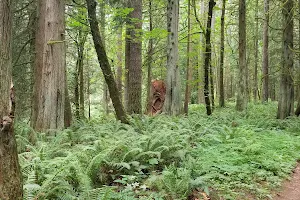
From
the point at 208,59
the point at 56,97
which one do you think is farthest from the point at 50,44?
the point at 208,59

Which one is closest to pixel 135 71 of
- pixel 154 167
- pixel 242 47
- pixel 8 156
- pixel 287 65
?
pixel 242 47

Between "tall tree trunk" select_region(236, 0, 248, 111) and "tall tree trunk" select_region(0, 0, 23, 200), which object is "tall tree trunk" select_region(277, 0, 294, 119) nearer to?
"tall tree trunk" select_region(236, 0, 248, 111)

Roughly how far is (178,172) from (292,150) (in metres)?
3.65

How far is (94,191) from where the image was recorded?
3.32 m

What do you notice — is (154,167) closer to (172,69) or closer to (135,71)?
(172,69)

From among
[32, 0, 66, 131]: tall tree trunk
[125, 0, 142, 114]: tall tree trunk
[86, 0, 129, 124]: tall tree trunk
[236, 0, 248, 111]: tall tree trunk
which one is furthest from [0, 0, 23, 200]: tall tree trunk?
[236, 0, 248, 111]: tall tree trunk

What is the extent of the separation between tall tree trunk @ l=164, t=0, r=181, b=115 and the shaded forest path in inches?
210

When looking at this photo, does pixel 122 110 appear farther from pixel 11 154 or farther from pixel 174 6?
pixel 11 154

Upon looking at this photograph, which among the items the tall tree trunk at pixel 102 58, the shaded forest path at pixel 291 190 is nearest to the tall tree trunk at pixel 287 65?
the shaded forest path at pixel 291 190

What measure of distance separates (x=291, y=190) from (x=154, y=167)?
90.3 inches

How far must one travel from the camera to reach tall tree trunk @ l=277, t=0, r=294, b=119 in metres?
9.94

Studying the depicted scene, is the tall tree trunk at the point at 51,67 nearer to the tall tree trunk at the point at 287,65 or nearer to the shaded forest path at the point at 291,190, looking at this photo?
the shaded forest path at the point at 291,190

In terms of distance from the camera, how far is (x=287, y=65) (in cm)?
1011

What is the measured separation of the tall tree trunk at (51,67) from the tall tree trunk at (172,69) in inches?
168
